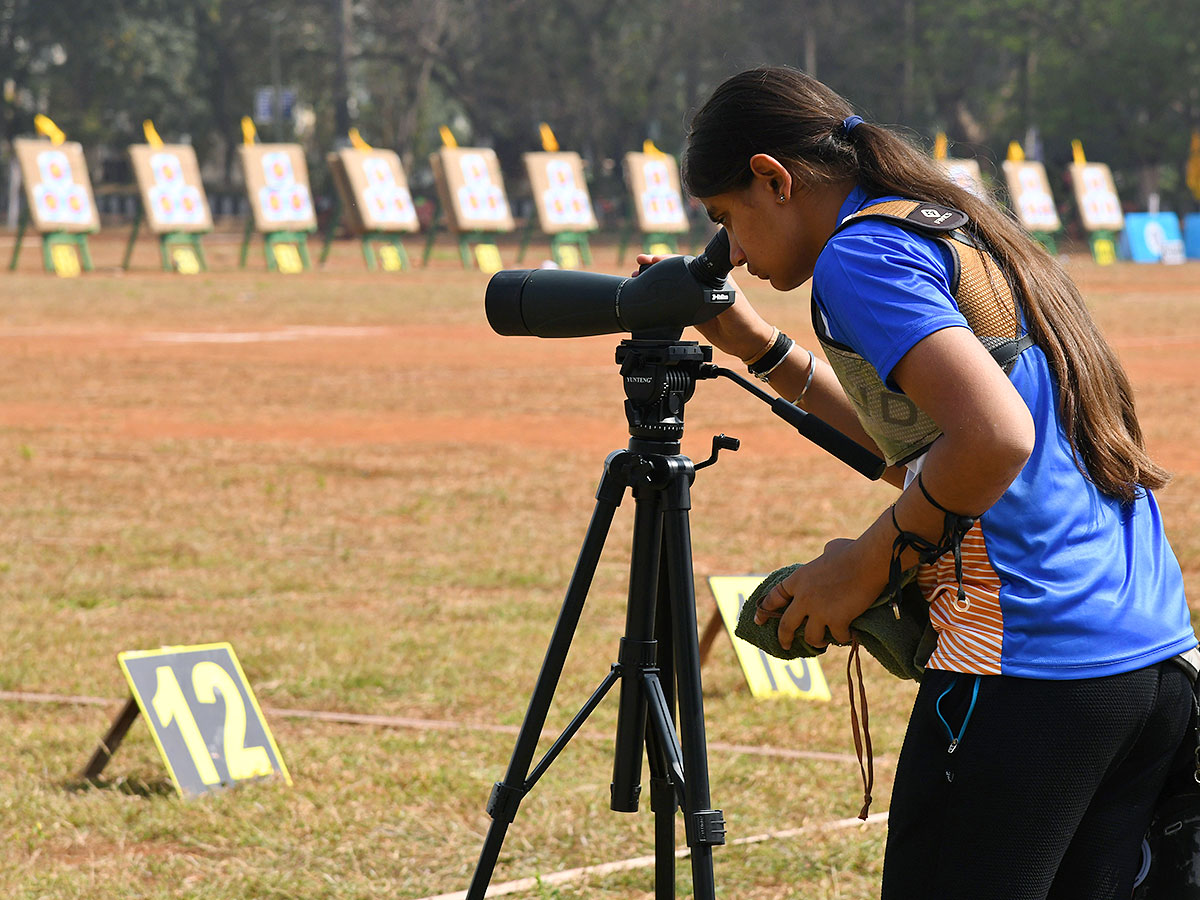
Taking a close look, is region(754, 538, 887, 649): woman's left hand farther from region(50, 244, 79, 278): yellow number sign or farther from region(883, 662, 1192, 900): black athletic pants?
region(50, 244, 79, 278): yellow number sign

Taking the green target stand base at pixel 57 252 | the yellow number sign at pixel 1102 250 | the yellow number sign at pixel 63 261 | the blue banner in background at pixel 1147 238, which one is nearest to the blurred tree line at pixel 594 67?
the blue banner in background at pixel 1147 238

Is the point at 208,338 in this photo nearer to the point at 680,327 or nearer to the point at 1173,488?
the point at 1173,488

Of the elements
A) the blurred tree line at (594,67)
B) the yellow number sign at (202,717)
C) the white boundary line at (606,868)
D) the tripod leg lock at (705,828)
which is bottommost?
the white boundary line at (606,868)

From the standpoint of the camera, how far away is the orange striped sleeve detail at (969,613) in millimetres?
1830

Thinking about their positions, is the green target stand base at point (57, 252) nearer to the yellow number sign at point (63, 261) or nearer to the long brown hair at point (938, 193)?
the yellow number sign at point (63, 261)

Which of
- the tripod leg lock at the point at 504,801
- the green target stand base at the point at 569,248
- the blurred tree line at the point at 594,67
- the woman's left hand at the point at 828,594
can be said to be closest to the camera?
the woman's left hand at the point at 828,594

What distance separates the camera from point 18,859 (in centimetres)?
324

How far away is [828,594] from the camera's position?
1930mm

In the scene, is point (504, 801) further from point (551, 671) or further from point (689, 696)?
point (689, 696)

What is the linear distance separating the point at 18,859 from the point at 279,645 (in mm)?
1634

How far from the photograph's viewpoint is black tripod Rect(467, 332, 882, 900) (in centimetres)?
212

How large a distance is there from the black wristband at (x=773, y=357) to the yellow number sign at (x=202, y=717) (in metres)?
1.79

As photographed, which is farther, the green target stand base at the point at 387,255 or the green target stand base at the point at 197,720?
the green target stand base at the point at 387,255

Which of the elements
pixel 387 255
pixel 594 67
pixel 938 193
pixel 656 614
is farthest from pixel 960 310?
pixel 594 67
